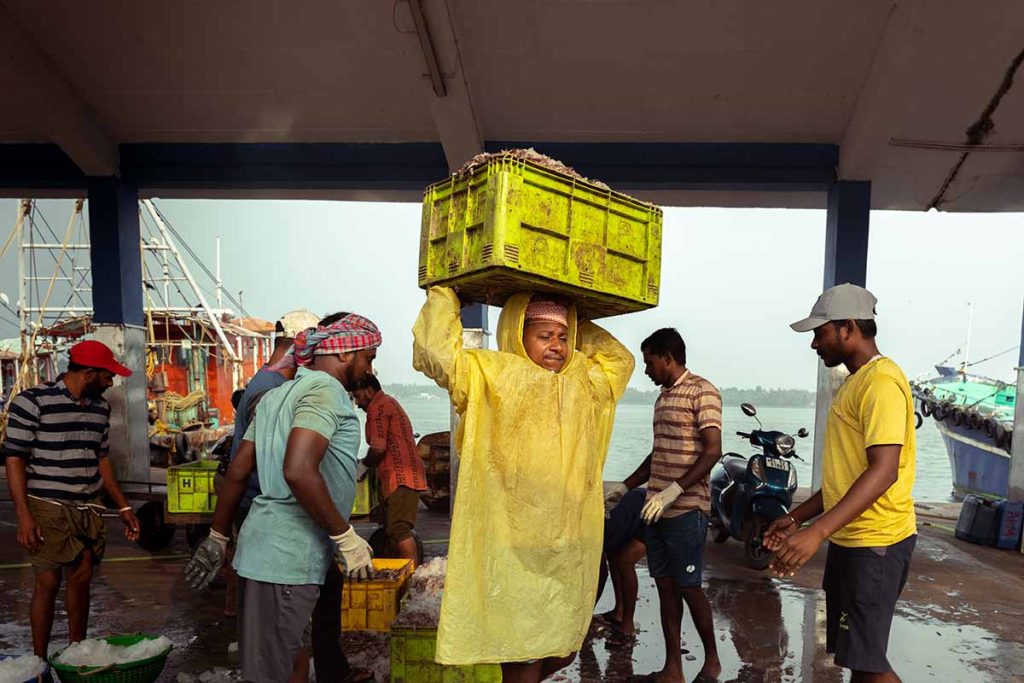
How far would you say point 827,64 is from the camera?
20.7ft

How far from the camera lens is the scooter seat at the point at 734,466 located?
5.82m

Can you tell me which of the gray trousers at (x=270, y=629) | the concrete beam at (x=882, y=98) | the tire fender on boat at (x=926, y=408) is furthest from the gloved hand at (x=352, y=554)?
the tire fender on boat at (x=926, y=408)

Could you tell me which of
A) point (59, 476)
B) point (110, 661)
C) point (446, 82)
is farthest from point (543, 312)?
point (446, 82)

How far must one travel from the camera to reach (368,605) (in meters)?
3.76

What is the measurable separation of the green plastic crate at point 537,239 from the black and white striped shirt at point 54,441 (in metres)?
2.16

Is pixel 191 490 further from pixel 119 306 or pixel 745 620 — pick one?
pixel 745 620

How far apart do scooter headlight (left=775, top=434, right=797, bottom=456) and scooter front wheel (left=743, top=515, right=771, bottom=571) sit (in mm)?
638

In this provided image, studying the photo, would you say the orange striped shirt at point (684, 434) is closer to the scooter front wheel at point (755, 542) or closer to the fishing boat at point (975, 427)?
the scooter front wheel at point (755, 542)

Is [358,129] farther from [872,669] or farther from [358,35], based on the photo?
[872,669]

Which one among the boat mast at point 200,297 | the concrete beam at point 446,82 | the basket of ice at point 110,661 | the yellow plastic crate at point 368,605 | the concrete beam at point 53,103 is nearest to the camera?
the basket of ice at point 110,661

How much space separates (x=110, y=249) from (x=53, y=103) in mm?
1804

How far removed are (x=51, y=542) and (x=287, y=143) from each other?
5706mm

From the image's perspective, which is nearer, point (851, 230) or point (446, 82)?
point (446, 82)

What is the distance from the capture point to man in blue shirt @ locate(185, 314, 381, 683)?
2402 millimetres
